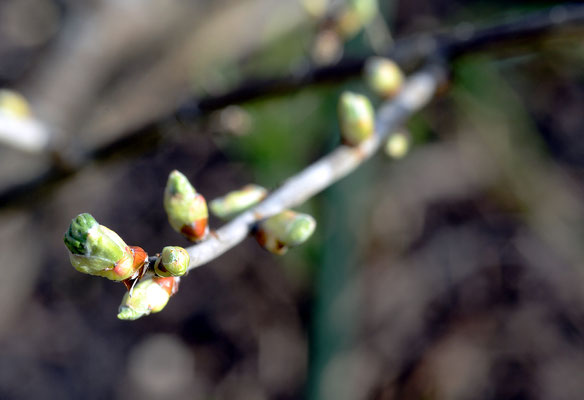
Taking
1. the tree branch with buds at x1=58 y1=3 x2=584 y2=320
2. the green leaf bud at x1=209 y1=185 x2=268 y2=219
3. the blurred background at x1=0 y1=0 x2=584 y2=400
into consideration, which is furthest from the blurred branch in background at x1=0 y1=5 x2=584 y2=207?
the blurred background at x1=0 y1=0 x2=584 y2=400

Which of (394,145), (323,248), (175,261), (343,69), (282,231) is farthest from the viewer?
(323,248)

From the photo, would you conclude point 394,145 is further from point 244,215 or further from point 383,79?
point 244,215

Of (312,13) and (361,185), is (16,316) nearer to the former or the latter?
(361,185)

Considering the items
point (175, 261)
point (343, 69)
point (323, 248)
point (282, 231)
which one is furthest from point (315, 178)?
point (323, 248)

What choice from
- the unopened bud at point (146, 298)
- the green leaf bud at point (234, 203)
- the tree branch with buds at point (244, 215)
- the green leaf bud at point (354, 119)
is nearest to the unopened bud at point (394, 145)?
the tree branch with buds at point (244, 215)

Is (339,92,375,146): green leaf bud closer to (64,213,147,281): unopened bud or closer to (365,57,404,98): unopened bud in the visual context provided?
(365,57,404,98): unopened bud
